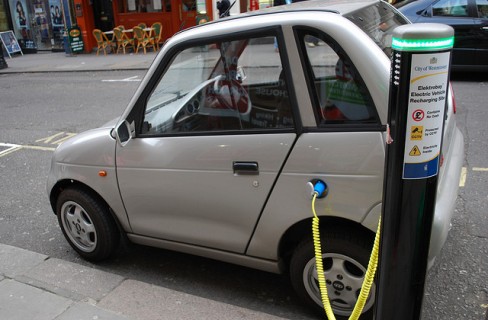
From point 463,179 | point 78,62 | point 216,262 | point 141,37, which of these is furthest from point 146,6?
point 216,262

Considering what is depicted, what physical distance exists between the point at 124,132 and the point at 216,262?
1250 millimetres

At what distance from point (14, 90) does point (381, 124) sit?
12.0 meters

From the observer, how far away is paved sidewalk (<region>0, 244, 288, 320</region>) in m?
2.86

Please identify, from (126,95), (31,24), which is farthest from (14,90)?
(31,24)

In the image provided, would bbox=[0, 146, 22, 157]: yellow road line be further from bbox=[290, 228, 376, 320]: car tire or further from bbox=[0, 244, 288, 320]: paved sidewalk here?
bbox=[290, 228, 376, 320]: car tire

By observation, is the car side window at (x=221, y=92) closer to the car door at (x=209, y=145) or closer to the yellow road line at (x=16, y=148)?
the car door at (x=209, y=145)

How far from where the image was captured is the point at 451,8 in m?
8.91

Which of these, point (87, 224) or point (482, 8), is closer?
point (87, 224)

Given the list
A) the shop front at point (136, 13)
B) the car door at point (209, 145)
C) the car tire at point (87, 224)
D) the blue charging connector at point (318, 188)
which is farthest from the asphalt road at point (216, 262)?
the shop front at point (136, 13)

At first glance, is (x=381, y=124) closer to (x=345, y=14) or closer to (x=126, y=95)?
(x=345, y=14)

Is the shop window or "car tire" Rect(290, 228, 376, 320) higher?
the shop window

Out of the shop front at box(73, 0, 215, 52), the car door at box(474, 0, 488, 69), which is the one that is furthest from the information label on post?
the shop front at box(73, 0, 215, 52)

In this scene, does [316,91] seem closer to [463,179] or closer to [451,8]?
[463,179]

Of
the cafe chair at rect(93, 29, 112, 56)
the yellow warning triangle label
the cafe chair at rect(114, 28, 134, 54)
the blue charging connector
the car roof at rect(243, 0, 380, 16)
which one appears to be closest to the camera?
the yellow warning triangle label
